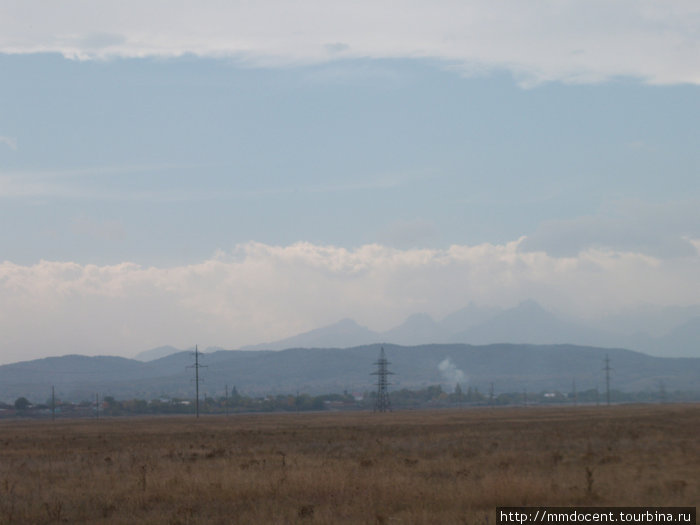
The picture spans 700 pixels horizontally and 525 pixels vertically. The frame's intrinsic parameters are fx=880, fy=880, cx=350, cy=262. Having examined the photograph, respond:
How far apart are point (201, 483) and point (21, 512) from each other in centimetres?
558

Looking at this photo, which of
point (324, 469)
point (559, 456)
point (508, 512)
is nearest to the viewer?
point (508, 512)

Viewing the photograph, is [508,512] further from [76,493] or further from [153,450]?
[153,450]

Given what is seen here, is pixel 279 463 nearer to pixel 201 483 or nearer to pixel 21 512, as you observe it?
pixel 201 483

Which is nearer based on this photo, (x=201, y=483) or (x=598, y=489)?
(x=598, y=489)

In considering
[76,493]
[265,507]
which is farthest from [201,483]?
[265,507]

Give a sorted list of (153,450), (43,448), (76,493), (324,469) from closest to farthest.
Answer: (76,493), (324,469), (153,450), (43,448)

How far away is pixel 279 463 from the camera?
108ft

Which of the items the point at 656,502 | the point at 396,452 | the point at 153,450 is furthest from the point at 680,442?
the point at 153,450

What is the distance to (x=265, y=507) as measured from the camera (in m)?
20.6

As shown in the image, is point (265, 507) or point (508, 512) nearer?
point (508, 512)

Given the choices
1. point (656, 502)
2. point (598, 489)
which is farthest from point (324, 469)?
point (656, 502)

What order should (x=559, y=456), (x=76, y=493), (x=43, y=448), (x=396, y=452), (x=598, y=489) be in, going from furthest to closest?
(x=43, y=448) < (x=396, y=452) < (x=559, y=456) < (x=76, y=493) < (x=598, y=489)

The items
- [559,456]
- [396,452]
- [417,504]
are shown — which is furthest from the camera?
[396,452]

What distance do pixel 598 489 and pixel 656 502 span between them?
8.37 ft
